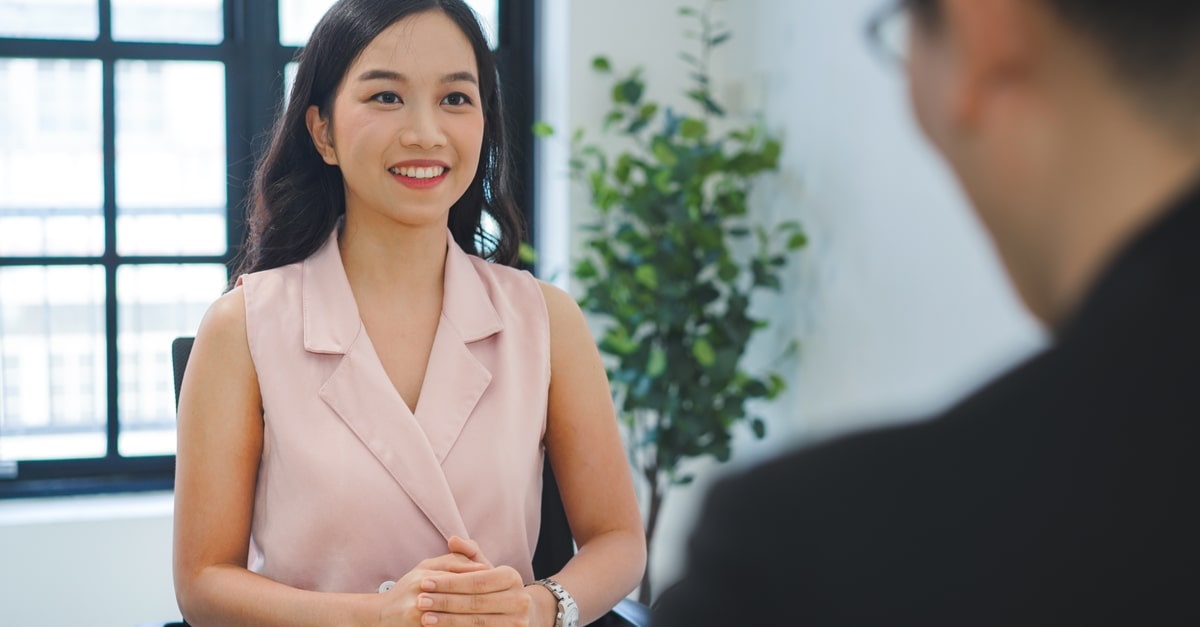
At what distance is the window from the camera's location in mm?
3428

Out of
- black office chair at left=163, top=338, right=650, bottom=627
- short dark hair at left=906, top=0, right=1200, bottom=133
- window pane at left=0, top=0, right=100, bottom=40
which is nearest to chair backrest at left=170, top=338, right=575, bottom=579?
black office chair at left=163, top=338, right=650, bottom=627

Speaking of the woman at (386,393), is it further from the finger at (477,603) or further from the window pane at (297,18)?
the window pane at (297,18)

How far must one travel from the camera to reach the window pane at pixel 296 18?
11.7 feet

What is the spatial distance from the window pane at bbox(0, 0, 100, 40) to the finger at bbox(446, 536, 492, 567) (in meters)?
2.55

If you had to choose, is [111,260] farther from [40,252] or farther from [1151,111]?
[1151,111]

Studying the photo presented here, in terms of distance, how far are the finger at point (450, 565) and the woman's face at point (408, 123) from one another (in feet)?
1.70

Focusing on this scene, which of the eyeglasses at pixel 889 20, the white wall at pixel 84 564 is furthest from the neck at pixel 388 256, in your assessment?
the white wall at pixel 84 564

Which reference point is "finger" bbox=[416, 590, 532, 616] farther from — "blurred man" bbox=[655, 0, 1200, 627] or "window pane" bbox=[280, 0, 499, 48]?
"window pane" bbox=[280, 0, 499, 48]

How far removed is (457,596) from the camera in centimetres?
153

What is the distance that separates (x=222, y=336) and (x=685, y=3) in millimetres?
2330

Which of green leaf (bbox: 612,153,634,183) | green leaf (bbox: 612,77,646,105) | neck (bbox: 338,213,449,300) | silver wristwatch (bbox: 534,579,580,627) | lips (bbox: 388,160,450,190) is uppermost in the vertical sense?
green leaf (bbox: 612,77,646,105)

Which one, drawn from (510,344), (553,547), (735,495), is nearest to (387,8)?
(510,344)

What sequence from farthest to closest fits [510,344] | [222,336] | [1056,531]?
[510,344] < [222,336] < [1056,531]

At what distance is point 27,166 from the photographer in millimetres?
3443
